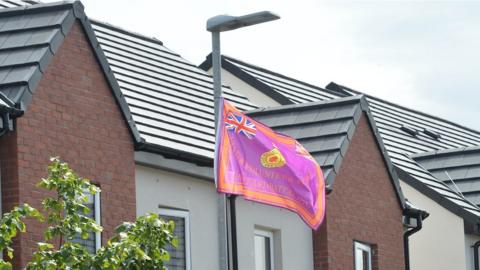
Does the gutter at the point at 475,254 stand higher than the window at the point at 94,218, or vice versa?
the gutter at the point at 475,254

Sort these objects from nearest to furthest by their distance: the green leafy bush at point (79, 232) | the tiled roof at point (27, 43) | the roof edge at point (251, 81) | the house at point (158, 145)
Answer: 1. the green leafy bush at point (79, 232)
2. the tiled roof at point (27, 43)
3. the house at point (158, 145)
4. the roof edge at point (251, 81)

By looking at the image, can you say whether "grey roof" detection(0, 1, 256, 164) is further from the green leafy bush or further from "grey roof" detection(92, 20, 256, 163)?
the green leafy bush

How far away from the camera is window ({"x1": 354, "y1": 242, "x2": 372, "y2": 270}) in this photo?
28473mm

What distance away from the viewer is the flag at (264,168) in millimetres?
21594

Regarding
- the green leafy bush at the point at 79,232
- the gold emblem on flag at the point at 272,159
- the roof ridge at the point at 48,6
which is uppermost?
the roof ridge at the point at 48,6

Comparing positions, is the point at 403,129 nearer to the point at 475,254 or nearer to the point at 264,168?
the point at 475,254

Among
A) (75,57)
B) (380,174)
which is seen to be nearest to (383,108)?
(380,174)

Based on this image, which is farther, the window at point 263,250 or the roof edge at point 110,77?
the window at point 263,250

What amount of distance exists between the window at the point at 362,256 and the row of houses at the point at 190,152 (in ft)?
0.13

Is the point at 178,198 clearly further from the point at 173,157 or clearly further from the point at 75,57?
the point at 75,57

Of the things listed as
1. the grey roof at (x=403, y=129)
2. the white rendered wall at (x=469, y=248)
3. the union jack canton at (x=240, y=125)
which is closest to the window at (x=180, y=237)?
the union jack canton at (x=240, y=125)

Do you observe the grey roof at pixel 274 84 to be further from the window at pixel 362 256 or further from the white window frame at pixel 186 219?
the white window frame at pixel 186 219

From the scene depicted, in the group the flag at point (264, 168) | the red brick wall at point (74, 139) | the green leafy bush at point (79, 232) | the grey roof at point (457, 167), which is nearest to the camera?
the green leafy bush at point (79, 232)

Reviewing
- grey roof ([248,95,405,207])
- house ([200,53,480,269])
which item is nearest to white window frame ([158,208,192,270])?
grey roof ([248,95,405,207])
